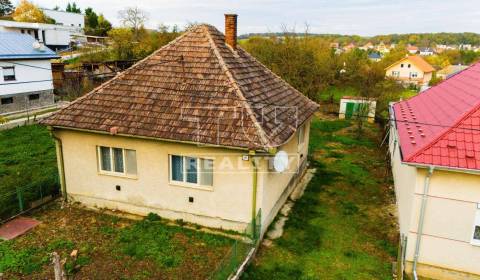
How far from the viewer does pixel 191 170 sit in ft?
37.1

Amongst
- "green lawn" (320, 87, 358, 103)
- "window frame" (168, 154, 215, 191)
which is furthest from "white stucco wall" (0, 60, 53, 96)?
"green lawn" (320, 87, 358, 103)

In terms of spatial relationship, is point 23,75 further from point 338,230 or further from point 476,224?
point 476,224

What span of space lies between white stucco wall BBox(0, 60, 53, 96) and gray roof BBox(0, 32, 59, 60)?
0.52m

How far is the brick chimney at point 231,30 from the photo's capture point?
13508 mm

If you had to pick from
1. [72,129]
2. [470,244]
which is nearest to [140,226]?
[72,129]

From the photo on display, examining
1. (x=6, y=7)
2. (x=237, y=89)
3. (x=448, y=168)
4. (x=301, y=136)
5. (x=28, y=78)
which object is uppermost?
(x=6, y=7)

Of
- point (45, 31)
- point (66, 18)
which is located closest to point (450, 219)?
point (45, 31)

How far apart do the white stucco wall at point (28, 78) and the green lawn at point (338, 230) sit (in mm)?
22023

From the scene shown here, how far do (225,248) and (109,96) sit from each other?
21.9ft

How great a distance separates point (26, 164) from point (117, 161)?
7.86 metres

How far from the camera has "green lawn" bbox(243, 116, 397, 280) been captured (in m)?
9.76

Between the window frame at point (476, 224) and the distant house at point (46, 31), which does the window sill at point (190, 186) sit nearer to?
the window frame at point (476, 224)

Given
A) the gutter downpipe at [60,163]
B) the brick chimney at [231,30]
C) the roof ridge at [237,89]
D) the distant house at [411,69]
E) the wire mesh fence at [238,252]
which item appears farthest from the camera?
the distant house at [411,69]

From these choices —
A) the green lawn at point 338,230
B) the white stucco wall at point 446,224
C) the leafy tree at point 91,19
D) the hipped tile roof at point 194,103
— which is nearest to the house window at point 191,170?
the hipped tile roof at point 194,103
